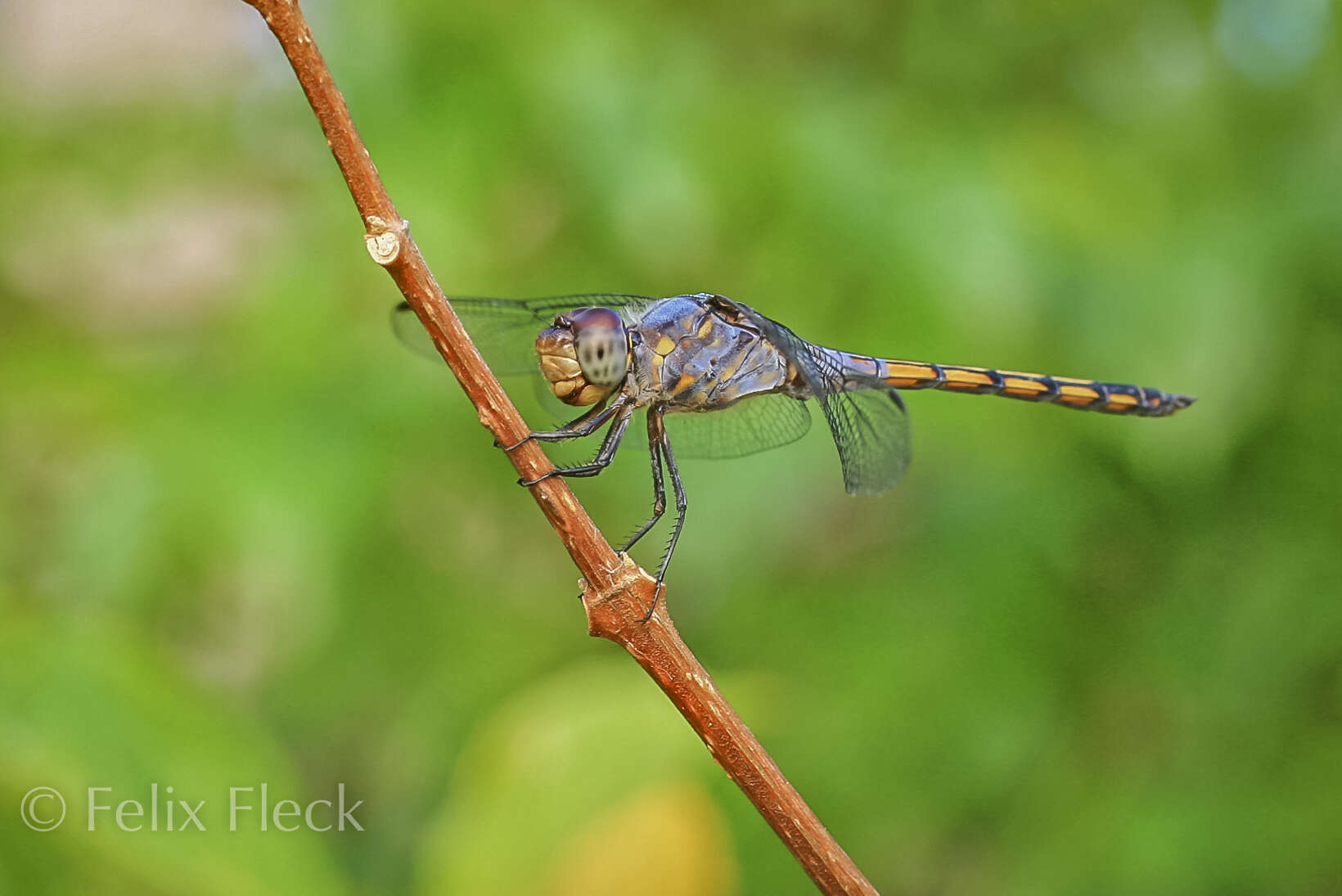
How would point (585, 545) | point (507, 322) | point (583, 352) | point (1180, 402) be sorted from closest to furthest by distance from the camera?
point (585, 545), point (583, 352), point (507, 322), point (1180, 402)

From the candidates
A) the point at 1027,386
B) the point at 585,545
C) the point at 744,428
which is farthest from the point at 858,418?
the point at 585,545

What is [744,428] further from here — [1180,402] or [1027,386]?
[1180,402]

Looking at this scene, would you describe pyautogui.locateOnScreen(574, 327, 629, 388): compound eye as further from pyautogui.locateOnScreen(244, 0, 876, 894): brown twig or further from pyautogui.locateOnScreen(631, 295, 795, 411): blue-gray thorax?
pyautogui.locateOnScreen(244, 0, 876, 894): brown twig

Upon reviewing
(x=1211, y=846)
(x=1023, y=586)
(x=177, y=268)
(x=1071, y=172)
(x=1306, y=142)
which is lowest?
(x=1211, y=846)

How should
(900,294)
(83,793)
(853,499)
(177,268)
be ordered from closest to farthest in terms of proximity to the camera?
(83,793)
(900,294)
(853,499)
(177,268)

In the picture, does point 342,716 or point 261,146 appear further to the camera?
point 342,716

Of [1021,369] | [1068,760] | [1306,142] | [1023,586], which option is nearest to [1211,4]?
[1306,142]

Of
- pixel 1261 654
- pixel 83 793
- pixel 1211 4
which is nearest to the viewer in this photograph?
pixel 83 793

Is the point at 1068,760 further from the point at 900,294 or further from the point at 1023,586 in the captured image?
the point at 900,294
